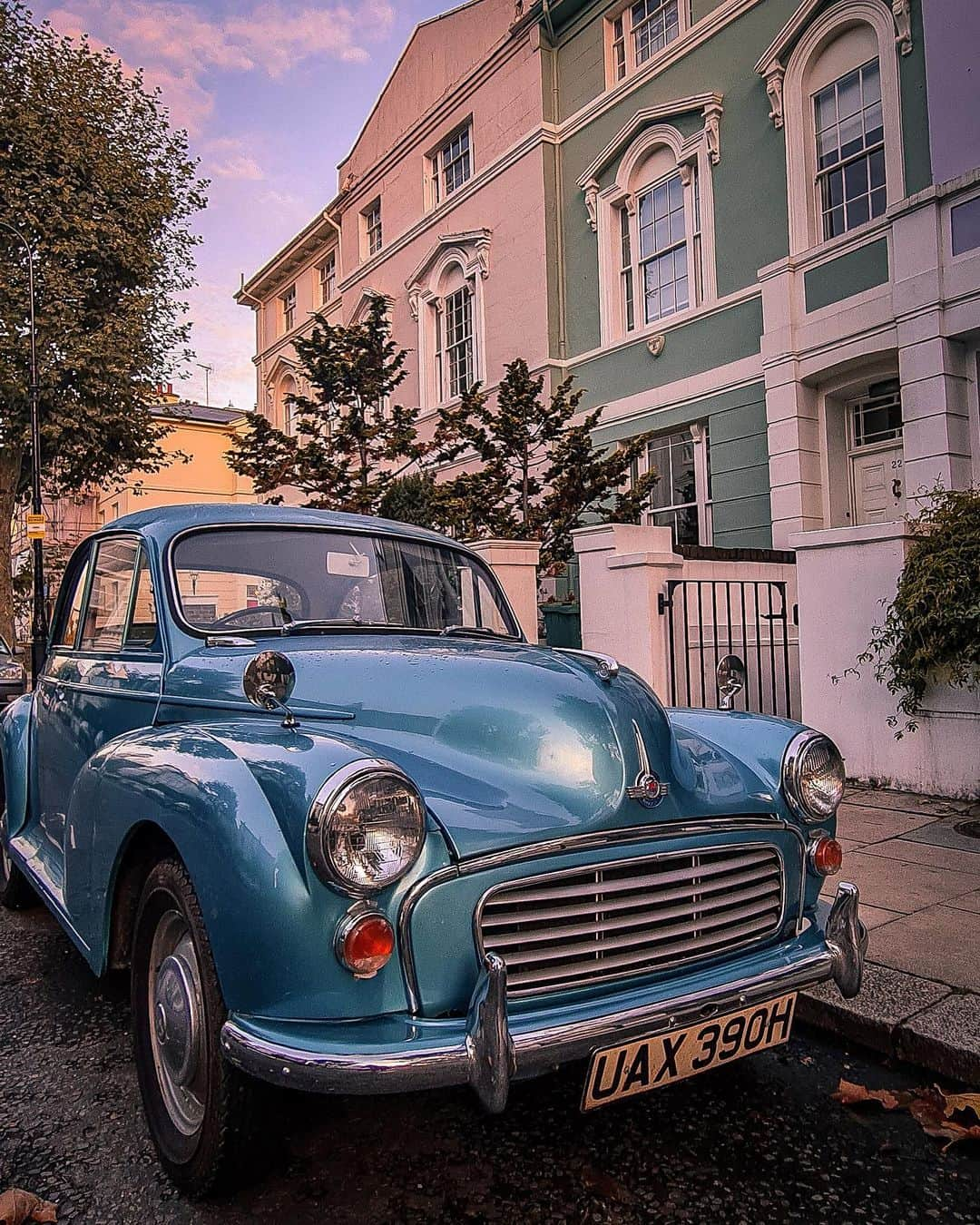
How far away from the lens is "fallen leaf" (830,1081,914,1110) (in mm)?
2543

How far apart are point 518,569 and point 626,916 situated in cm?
685

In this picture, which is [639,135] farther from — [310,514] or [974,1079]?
[974,1079]

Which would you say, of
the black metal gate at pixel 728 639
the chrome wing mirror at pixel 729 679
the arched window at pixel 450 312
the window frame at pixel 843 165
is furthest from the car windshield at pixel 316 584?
the arched window at pixel 450 312

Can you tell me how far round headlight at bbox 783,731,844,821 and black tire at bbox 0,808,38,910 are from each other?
3.53 metres

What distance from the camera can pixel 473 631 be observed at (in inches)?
140

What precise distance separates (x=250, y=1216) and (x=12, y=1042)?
4.66 ft

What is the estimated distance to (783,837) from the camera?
248 cm

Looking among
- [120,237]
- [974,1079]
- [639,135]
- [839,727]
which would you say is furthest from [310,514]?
[120,237]

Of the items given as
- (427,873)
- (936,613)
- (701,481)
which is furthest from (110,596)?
(701,481)

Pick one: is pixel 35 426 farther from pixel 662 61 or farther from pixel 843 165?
pixel 843 165

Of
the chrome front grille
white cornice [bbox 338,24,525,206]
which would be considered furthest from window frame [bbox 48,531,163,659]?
white cornice [bbox 338,24,525,206]

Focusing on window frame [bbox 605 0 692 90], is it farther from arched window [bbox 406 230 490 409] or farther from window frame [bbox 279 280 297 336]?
window frame [bbox 279 280 297 336]

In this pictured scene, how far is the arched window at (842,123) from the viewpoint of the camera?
939 centimetres

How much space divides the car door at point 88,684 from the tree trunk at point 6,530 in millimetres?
16339
